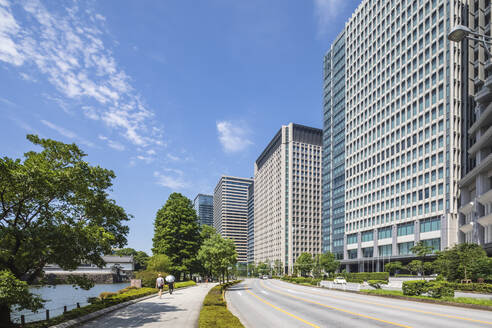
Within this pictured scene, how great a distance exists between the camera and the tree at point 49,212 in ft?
44.2

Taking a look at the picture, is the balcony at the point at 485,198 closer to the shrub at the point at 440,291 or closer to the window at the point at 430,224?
the window at the point at 430,224

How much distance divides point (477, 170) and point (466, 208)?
33.2 feet

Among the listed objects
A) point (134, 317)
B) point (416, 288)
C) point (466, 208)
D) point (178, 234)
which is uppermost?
point (466, 208)

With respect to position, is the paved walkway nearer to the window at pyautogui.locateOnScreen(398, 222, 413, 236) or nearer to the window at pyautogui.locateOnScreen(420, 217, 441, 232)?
the window at pyautogui.locateOnScreen(420, 217, 441, 232)

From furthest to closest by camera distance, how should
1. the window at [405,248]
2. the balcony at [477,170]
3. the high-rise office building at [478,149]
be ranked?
the window at [405,248], the high-rise office building at [478,149], the balcony at [477,170]

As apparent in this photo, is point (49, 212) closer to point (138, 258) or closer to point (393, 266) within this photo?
point (393, 266)

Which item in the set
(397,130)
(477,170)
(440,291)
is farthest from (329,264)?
(440,291)

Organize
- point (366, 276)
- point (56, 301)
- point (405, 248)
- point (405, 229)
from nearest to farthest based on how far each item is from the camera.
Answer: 1. point (56, 301)
2. point (366, 276)
3. point (405, 248)
4. point (405, 229)

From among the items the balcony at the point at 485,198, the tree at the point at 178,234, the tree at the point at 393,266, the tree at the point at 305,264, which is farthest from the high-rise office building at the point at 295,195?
the balcony at the point at 485,198

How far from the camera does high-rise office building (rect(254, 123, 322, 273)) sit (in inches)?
6801

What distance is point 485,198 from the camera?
54062 mm

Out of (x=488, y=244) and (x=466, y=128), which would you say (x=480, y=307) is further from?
(x=466, y=128)

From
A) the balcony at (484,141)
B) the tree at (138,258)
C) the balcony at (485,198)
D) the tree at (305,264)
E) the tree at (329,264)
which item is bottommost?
the tree at (138,258)

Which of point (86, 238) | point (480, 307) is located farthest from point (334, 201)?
point (86, 238)
